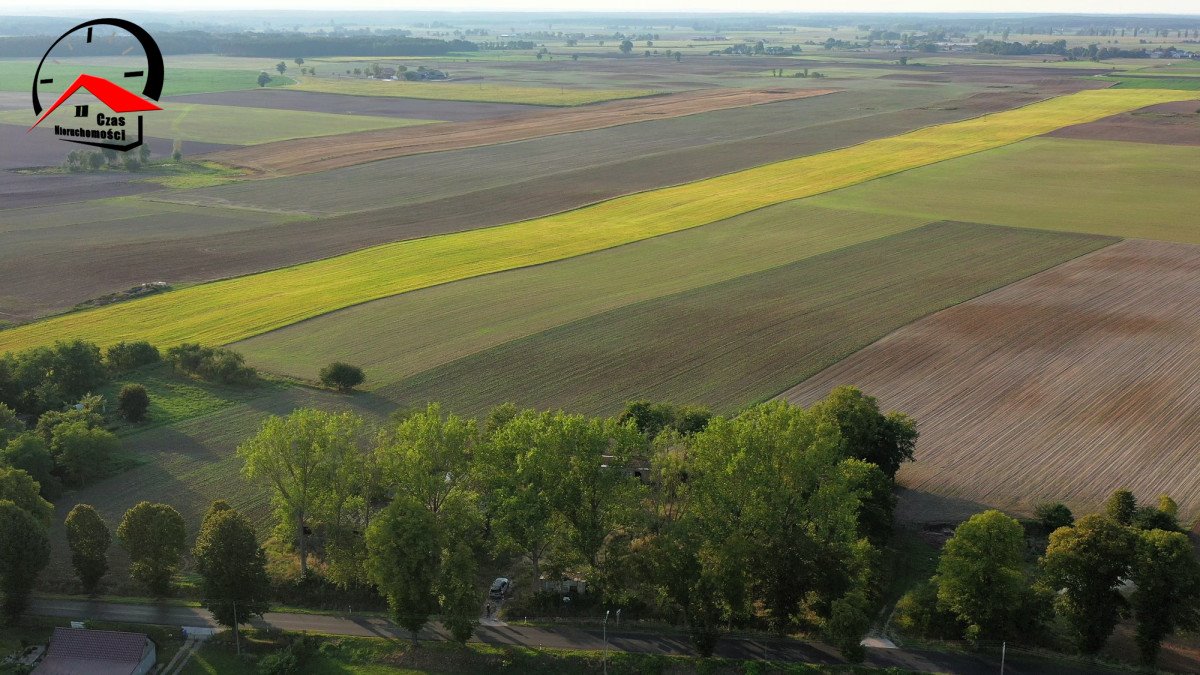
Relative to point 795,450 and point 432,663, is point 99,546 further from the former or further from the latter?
point 795,450

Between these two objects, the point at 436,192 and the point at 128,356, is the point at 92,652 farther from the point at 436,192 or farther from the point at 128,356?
the point at 436,192

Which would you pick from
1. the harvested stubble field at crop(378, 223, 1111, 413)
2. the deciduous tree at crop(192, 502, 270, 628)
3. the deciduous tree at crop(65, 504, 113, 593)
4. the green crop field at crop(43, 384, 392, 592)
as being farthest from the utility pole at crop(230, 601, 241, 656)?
the harvested stubble field at crop(378, 223, 1111, 413)

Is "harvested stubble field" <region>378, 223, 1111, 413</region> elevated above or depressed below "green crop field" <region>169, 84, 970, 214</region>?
below

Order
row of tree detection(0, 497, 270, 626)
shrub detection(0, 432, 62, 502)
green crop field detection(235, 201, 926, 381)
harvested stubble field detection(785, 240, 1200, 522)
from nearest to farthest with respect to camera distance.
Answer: row of tree detection(0, 497, 270, 626), shrub detection(0, 432, 62, 502), harvested stubble field detection(785, 240, 1200, 522), green crop field detection(235, 201, 926, 381)

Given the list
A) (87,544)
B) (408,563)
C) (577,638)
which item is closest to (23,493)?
(87,544)

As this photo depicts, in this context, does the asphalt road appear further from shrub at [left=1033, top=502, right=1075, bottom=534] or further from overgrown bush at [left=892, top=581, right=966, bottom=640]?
shrub at [left=1033, top=502, right=1075, bottom=534]

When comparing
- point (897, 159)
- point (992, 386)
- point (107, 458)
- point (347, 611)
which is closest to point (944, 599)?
point (347, 611)

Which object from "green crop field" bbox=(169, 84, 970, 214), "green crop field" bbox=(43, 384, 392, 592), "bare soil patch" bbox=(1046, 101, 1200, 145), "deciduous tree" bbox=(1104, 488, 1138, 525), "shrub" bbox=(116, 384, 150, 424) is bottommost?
"green crop field" bbox=(43, 384, 392, 592)
